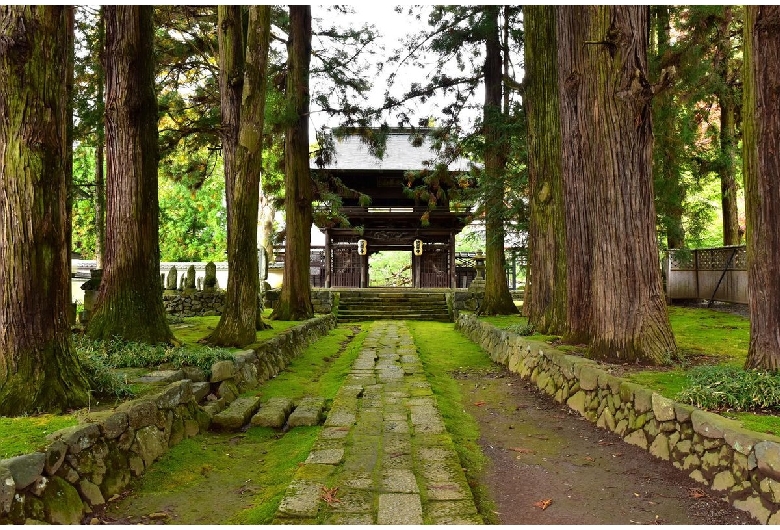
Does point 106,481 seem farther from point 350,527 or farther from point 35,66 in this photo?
point 35,66

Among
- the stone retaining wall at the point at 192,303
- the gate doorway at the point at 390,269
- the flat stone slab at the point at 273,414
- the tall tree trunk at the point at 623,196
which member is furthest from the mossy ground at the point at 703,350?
the gate doorway at the point at 390,269

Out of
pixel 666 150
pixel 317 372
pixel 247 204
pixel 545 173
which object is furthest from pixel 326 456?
pixel 666 150

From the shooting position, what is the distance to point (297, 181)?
12750 millimetres

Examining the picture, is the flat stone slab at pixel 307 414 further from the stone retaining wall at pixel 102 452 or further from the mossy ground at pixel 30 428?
the mossy ground at pixel 30 428

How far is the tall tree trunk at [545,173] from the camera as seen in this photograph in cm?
855

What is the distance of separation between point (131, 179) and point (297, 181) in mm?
5942

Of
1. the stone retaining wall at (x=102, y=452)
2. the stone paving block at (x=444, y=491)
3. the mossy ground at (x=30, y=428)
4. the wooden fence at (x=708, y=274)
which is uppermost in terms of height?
the wooden fence at (x=708, y=274)

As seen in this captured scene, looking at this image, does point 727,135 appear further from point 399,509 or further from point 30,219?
point 30,219

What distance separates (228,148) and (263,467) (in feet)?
21.8

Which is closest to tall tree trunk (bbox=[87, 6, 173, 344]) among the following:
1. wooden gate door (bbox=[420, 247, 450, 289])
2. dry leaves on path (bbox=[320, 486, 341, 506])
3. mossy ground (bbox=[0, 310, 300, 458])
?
mossy ground (bbox=[0, 310, 300, 458])

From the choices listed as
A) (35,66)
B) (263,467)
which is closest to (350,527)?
(263,467)

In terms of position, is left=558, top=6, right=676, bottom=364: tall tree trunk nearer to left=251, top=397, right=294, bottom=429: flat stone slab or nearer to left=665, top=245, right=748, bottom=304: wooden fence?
left=251, top=397, right=294, bottom=429: flat stone slab

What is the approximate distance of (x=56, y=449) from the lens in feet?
9.87

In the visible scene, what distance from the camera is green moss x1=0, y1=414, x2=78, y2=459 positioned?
291cm
